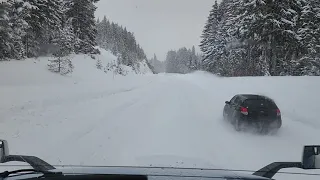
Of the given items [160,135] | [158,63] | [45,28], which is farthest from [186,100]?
[45,28]

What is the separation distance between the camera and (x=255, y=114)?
9938 millimetres

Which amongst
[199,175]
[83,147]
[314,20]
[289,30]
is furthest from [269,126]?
[314,20]

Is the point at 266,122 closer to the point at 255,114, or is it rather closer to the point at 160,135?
the point at 255,114

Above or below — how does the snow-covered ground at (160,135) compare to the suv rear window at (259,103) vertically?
below

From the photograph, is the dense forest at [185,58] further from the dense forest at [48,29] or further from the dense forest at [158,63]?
the dense forest at [48,29]

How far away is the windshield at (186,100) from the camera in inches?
240

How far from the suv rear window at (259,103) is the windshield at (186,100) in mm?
50

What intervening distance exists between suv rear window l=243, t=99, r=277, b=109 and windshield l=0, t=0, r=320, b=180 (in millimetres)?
50

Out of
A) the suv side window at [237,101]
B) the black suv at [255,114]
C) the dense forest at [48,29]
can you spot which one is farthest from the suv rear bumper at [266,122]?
the dense forest at [48,29]

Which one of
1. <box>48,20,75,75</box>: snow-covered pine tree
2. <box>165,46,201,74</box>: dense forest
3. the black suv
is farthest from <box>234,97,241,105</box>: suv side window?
<box>48,20,75,75</box>: snow-covered pine tree

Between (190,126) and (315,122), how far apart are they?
4348 millimetres

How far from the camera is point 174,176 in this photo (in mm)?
2092

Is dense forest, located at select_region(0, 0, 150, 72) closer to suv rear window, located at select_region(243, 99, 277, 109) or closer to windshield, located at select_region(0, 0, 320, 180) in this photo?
windshield, located at select_region(0, 0, 320, 180)

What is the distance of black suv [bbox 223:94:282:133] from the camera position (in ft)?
31.4
